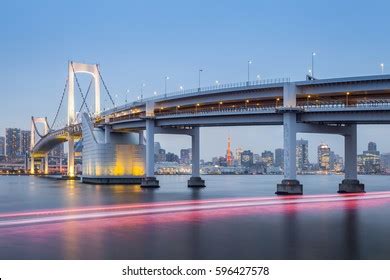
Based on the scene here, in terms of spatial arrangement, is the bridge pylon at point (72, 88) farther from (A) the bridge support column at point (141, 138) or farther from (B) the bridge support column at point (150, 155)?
(B) the bridge support column at point (150, 155)

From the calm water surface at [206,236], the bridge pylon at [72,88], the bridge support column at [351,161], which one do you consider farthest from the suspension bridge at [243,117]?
the bridge pylon at [72,88]

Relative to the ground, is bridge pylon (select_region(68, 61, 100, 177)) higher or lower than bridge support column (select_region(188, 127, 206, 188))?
higher

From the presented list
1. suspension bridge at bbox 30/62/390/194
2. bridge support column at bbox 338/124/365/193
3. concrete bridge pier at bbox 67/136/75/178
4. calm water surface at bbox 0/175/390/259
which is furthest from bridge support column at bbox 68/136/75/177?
Result: calm water surface at bbox 0/175/390/259

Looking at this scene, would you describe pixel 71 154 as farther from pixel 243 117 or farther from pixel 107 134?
pixel 243 117

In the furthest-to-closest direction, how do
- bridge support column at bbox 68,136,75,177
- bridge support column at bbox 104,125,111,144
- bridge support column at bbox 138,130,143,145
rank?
bridge support column at bbox 68,136,75,177 → bridge support column at bbox 138,130,143,145 → bridge support column at bbox 104,125,111,144

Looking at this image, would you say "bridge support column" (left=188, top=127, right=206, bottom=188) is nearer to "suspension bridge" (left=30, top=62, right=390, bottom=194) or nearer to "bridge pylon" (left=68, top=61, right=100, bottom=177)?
"suspension bridge" (left=30, top=62, right=390, bottom=194)

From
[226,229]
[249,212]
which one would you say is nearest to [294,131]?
[249,212]

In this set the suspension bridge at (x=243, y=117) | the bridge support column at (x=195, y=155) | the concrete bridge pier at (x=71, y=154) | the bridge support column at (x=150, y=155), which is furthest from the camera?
the concrete bridge pier at (x=71, y=154)

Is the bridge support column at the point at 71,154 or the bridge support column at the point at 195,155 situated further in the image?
the bridge support column at the point at 71,154
